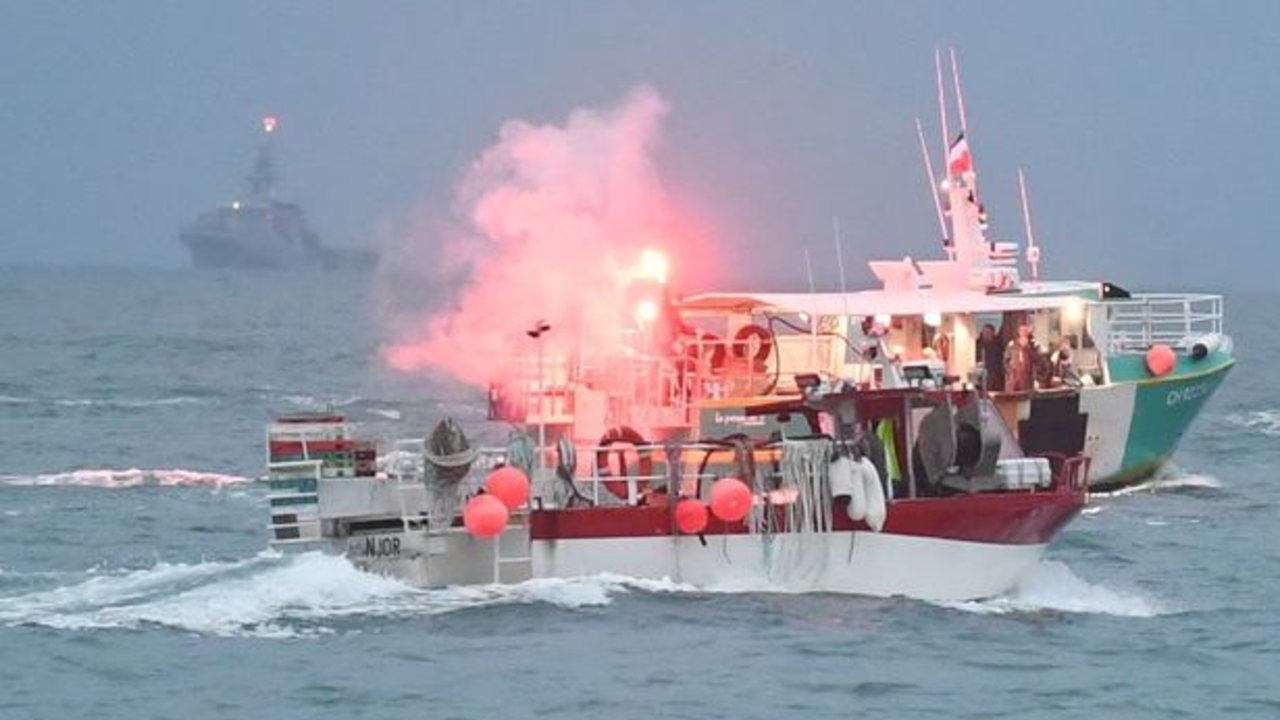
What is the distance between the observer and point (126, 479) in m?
50.1

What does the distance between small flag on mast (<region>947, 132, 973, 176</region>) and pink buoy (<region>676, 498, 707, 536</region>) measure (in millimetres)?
19384

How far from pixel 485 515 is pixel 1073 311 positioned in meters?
18.5

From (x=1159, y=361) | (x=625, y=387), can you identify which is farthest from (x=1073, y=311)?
(x=625, y=387)

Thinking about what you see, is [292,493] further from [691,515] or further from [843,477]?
[843,477]

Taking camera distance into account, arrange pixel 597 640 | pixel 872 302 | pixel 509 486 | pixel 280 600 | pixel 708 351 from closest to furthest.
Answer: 1. pixel 597 640
2. pixel 509 486
3. pixel 280 600
4. pixel 708 351
5. pixel 872 302

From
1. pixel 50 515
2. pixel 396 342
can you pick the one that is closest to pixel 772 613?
pixel 50 515

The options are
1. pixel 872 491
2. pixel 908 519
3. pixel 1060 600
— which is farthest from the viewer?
pixel 1060 600

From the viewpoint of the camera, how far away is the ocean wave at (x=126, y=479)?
161 feet

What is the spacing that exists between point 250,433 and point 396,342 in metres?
62.2

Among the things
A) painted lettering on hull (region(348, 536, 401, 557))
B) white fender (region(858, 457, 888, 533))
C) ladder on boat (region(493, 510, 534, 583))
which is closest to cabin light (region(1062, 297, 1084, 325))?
white fender (region(858, 457, 888, 533))

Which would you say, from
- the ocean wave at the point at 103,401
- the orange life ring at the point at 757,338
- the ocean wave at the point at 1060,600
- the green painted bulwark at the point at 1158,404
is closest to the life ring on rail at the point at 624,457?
the orange life ring at the point at 757,338

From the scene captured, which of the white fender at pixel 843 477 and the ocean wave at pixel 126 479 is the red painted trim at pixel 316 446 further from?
the ocean wave at pixel 126 479

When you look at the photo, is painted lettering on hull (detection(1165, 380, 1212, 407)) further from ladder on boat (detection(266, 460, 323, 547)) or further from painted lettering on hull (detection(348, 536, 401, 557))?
ladder on boat (detection(266, 460, 323, 547))

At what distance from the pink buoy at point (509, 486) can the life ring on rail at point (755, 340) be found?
5.75 meters
